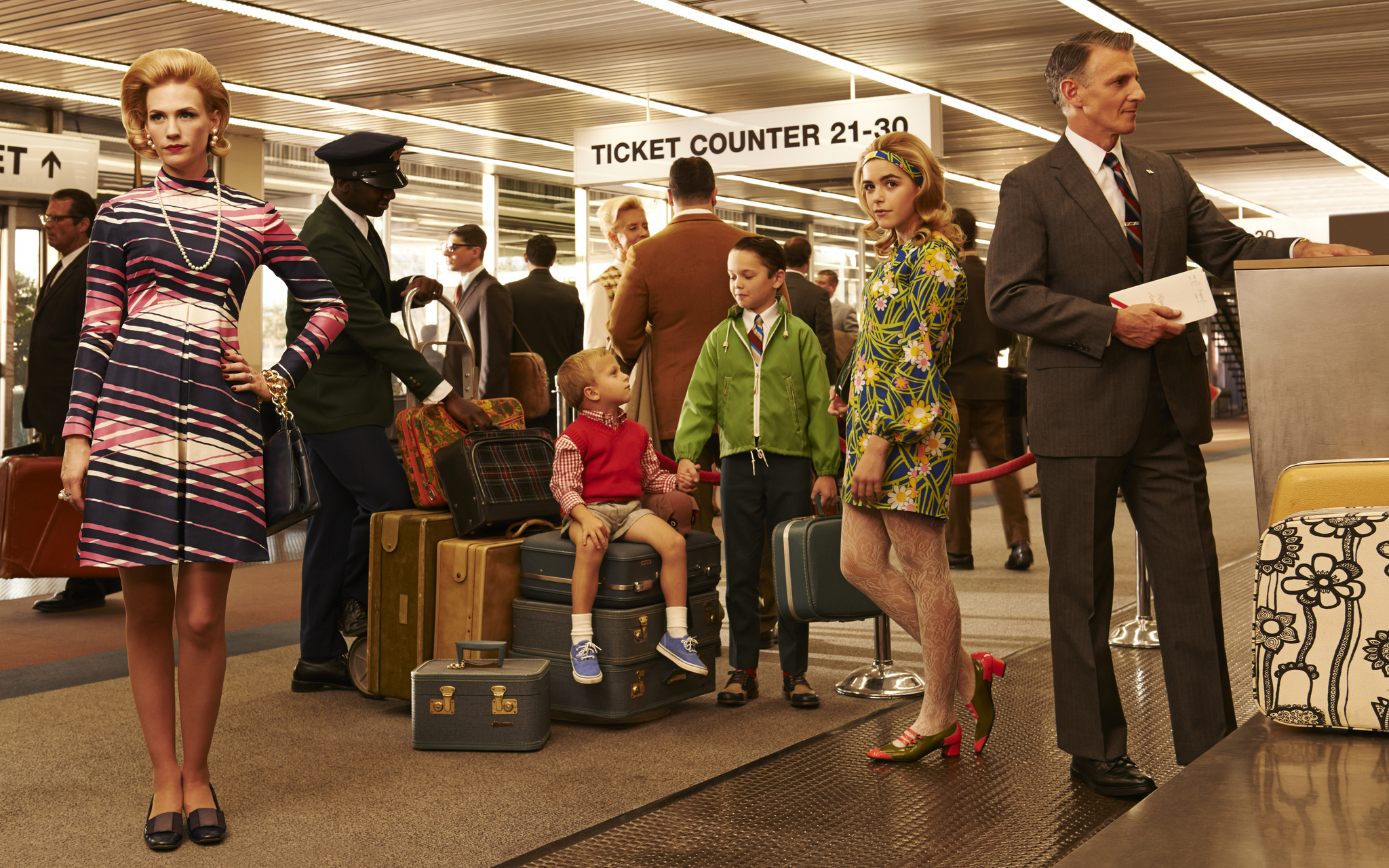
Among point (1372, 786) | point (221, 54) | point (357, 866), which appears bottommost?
point (357, 866)

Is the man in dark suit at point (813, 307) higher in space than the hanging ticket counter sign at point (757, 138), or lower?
lower

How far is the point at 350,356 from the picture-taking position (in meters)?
4.02

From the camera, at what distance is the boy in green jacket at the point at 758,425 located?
3.86m

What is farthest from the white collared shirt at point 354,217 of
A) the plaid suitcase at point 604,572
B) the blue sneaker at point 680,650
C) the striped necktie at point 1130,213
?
the striped necktie at point 1130,213

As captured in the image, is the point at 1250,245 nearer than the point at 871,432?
Yes

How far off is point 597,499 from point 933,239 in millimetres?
1308

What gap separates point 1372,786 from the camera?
4.99ft

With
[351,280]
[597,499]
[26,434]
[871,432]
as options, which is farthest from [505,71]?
[871,432]

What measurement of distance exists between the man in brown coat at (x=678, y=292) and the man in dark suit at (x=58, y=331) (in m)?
2.67

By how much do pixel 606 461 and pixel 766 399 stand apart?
1.74 feet

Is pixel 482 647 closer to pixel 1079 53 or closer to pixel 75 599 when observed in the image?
pixel 1079 53

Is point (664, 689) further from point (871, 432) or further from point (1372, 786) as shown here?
point (1372, 786)

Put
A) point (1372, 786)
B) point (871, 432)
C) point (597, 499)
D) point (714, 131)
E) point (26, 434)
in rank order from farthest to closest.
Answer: point (26, 434) → point (714, 131) → point (597, 499) → point (871, 432) → point (1372, 786)

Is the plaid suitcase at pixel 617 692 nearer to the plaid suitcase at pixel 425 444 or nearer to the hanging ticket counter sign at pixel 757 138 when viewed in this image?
the plaid suitcase at pixel 425 444
